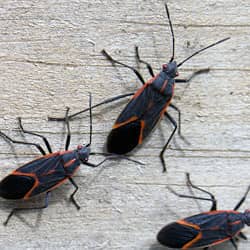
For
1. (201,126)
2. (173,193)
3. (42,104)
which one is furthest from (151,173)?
(42,104)

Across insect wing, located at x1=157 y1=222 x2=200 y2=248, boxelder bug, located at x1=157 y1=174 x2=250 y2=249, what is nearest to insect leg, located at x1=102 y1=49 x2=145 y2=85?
boxelder bug, located at x1=157 y1=174 x2=250 y2=249

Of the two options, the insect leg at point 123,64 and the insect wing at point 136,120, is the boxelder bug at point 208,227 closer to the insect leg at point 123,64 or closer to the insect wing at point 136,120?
the insect wing at point 136,120

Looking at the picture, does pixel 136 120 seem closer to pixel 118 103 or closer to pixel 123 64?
pixel 118 103

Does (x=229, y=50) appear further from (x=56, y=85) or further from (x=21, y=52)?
(x=21, y=52)

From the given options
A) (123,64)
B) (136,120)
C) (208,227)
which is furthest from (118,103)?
(208,227)

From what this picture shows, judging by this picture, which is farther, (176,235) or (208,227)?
(208,227)

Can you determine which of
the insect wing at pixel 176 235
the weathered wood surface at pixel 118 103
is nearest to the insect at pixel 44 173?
the weathered wood surface at pixel 118 103

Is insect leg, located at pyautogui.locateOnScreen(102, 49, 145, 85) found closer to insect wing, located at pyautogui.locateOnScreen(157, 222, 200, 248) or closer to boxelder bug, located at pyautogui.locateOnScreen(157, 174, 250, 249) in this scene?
boxelder bug, located at pyautogui.locateOnScreen(157, 174, 250, 249)
